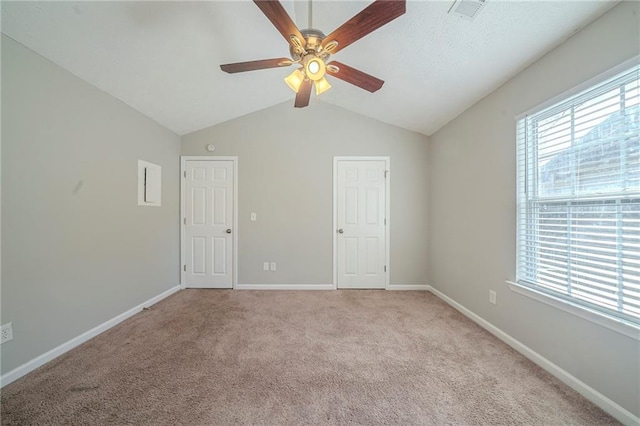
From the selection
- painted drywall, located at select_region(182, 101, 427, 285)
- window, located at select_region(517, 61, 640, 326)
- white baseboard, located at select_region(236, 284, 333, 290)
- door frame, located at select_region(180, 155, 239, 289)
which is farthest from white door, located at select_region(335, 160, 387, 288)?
window, located at select_region(517, 61, 640, 326)

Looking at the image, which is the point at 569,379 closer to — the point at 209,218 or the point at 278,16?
the point at 278,16

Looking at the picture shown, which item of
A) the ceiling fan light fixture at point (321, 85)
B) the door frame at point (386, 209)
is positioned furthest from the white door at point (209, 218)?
the ceiling fan light fixture at point (321, 85)

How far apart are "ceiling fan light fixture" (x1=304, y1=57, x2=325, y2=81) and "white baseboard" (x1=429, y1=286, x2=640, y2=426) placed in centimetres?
267

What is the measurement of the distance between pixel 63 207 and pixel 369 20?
2706 mm

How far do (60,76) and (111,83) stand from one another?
36cm

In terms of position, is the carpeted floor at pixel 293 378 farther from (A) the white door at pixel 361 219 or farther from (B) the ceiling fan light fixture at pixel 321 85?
(B) the ceiling fan light fixture at pixel 321 85

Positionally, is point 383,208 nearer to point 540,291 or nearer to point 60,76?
point 540,291

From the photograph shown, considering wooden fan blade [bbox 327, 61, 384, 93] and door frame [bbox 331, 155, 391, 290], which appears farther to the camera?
door frame [bbox 331, 155, 391, 290]

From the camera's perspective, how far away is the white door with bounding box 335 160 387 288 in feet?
11.2

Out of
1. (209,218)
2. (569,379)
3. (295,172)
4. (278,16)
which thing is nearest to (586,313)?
(569,379)

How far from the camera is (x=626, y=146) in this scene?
1.27m

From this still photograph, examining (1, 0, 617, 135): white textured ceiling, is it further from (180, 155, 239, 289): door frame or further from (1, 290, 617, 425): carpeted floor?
(1, 290, 617, 425): carpeted floor

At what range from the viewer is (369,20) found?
4.10 ft

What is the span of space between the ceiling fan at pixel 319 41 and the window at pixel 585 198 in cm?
137
